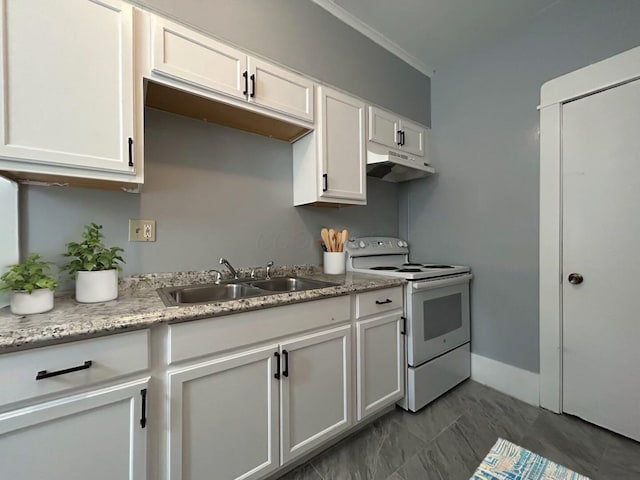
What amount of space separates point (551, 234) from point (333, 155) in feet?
5.00

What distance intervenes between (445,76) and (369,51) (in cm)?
79

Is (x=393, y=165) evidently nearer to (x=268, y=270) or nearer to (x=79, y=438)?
(x=268, y=270)

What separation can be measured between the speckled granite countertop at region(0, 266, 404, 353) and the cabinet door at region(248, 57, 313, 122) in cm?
103

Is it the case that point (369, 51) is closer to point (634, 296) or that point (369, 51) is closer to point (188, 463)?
point (634, 296)

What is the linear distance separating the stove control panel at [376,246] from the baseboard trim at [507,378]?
1034 mm

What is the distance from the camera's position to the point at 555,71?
1.81m

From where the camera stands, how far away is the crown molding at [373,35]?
1.87 meters

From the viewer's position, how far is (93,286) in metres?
1.08

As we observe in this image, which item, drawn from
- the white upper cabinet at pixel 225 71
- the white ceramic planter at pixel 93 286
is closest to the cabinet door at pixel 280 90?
the white upper cabinet at pixel 225 71

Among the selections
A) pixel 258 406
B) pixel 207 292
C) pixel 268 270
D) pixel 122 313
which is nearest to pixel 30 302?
pixel 122 313

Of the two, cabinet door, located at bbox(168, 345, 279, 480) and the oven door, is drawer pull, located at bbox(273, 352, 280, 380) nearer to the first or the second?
cabinet door, located at bbox(168, 345, 279, 480)

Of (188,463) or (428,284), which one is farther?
(428,284)

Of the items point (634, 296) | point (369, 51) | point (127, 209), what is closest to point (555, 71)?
point (369, 51)

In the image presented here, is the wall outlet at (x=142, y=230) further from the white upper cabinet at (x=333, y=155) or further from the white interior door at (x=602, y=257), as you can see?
the white interior door at (x=602, y=257)
